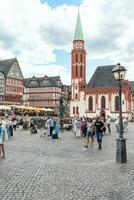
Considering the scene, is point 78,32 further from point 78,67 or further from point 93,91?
point 93,91

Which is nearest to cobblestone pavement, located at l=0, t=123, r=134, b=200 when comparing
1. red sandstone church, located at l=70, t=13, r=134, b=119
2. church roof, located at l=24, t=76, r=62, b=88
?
red sandstone church, located at l=70, t=13, r=134, b=119

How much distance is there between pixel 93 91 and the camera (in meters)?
113

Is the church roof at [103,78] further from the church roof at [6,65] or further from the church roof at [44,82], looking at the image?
the church roof at [44,82]

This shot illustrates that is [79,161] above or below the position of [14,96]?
below

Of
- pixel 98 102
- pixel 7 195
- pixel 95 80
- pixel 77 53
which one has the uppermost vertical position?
pixel 77 53

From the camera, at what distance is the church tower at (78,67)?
388 feet

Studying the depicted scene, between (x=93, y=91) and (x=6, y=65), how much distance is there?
88.4ft

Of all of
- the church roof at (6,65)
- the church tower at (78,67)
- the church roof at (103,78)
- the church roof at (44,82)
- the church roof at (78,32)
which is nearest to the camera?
the church roof at (6,65)

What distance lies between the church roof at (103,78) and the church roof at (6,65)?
24.5 m

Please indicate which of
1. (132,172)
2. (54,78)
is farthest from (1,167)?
(54,78)

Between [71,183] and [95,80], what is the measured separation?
10818cm

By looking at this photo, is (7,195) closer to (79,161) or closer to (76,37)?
(79,161)

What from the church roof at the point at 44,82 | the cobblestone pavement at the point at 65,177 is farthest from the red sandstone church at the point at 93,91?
the cobblestone pavement at the point at 65,177

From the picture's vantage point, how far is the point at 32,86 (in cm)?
14662
